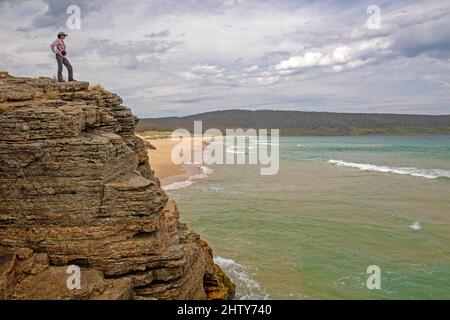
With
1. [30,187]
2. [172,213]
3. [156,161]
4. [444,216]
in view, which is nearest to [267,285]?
[172,213]

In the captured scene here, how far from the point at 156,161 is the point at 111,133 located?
39227 millimetres

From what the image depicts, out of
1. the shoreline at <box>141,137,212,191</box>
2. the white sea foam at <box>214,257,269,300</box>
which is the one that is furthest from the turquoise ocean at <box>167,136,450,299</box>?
the shoreline at <box>141,137,212,191</box>

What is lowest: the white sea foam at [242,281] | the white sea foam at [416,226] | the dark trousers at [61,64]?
the white sea foam at [242,281]

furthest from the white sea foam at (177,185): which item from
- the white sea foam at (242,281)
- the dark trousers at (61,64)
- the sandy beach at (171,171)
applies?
the dark trousers at (61,64)

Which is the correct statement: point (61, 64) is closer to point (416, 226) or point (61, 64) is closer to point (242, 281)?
point (242, 281)

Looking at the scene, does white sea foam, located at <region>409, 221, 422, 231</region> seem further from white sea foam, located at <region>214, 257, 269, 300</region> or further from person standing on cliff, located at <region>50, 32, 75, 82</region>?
person standing on cliff, located at <region>50, 32, 75, 82</region>

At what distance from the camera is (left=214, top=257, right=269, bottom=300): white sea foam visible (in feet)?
43.5

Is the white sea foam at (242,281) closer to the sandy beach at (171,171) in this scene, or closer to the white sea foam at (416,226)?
the white sea foam at (416,226)

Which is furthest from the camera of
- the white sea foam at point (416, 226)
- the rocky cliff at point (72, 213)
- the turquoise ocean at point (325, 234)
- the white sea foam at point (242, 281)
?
the white sea foam at point (416, 226)

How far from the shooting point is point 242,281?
564 inches

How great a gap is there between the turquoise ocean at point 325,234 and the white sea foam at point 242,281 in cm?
4

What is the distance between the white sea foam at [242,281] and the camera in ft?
43.5

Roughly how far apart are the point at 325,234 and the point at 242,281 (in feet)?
23.6
